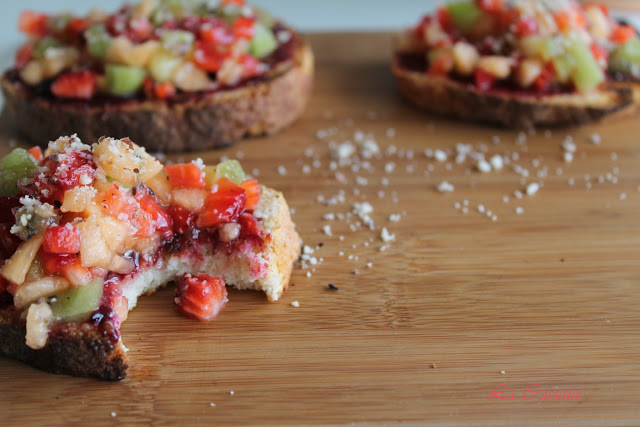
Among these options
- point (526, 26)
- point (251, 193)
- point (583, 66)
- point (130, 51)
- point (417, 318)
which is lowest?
point (417, 318)

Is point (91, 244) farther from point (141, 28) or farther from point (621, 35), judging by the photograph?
point (621, 35)

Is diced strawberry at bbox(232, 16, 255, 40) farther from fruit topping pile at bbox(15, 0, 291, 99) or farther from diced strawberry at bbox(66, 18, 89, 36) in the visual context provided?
diced strawberry at bbox(66, 18, 89, 36)

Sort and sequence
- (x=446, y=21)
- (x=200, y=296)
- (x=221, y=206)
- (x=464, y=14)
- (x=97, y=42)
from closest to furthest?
(x=200, y=296)
(x=221, y=206)
(x=97, y=42)
(x=464, y=14)
(x=446, y=21)

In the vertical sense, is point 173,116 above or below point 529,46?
below

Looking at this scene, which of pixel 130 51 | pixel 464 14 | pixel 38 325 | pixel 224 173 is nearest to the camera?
pixel 38 325

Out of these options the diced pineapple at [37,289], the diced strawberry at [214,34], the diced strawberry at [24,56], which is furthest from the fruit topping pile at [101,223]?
the diced strawberry at [24,56]

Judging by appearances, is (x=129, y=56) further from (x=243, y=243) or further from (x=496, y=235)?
(x=496, y=235)

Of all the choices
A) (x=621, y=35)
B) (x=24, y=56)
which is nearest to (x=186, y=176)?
(x=24, y=56)
